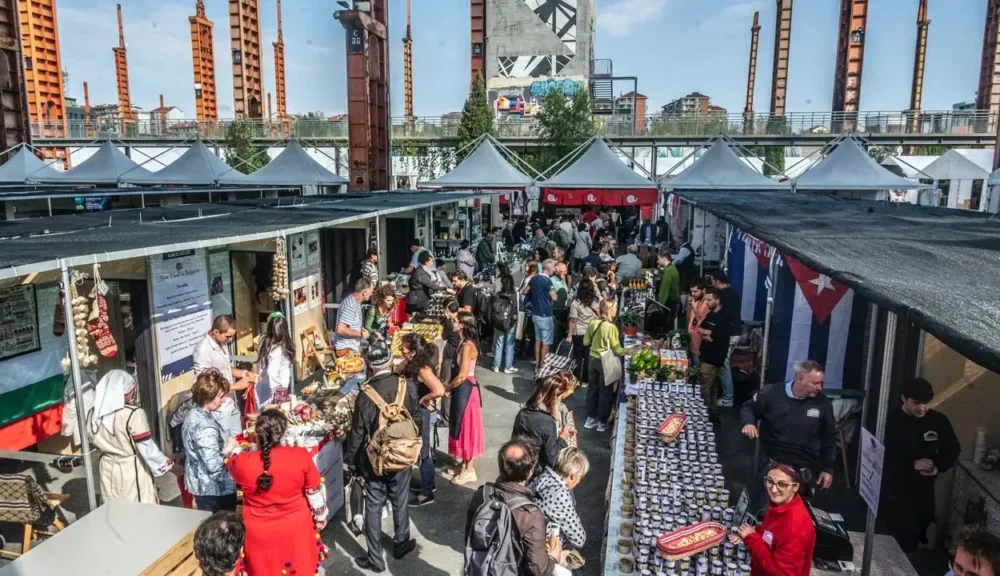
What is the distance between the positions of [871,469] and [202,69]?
56.0 metres

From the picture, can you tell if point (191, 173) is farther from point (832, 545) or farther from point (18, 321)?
point (832, 545)

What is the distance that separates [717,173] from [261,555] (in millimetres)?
16487

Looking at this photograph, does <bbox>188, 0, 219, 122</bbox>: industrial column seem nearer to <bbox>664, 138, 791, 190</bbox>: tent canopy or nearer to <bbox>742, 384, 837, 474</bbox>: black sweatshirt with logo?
<bbox>664, 138, 791, 190</bbox>: tent canopy

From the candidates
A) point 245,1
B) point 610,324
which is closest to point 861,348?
point 610,324

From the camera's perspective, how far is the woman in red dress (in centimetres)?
390

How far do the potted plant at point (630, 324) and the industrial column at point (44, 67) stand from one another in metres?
42.6

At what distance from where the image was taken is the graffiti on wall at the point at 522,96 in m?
57.4

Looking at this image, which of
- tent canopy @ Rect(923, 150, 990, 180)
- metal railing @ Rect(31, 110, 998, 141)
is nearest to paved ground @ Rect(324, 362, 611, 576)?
tent canopy @ Rect(923, 150, 990, 180)

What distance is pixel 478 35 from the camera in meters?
50.3

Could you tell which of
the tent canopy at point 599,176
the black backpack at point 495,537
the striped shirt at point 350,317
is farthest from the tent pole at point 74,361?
the tent canopy at point 599,176

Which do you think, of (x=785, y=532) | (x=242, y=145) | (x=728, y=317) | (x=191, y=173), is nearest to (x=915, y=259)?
(x=785, y=532)

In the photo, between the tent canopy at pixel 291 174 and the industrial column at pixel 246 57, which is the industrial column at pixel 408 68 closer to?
the industrial column at pixel 246 57

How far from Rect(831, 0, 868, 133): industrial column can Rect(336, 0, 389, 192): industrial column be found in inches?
1253

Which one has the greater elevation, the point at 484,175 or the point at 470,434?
the point at 484,175
